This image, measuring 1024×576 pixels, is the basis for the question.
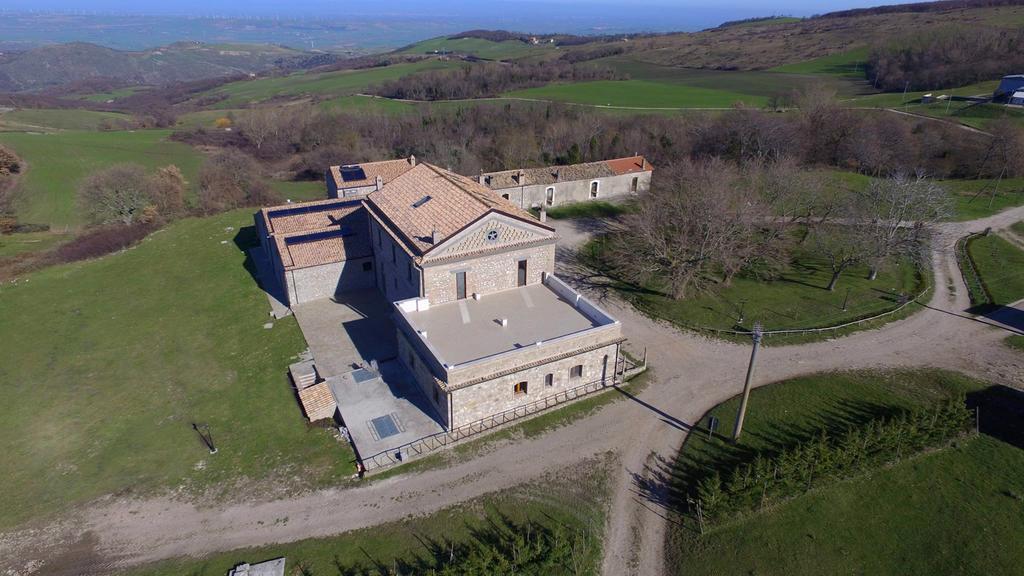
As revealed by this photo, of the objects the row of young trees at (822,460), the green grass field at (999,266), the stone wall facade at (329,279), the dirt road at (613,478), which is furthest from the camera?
the green grass field at (999,266)

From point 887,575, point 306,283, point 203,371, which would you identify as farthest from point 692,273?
point 203,371

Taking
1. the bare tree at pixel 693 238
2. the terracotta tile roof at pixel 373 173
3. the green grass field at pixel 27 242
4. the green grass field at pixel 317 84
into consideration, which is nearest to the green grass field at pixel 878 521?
the bare tree at pixel 693 238

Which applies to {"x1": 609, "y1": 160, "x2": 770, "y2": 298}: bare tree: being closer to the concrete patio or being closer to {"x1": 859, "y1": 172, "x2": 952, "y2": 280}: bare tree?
{"x1": 859, "y1": 172, "x2": 952, "y2": 280}: bare tree

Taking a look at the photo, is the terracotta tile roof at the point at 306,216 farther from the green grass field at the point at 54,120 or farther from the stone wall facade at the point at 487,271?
the green grass field at the point at 54,120

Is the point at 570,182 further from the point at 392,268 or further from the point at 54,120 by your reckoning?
the point at 54,120

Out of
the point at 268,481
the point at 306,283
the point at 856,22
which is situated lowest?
the point at 268,481

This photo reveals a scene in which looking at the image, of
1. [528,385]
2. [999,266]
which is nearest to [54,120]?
[528,385]

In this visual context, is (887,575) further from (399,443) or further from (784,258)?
(784,258)
